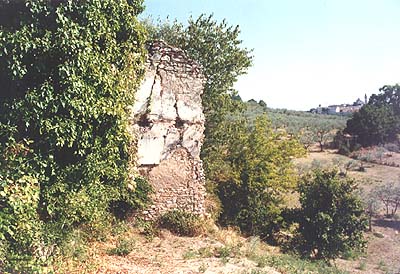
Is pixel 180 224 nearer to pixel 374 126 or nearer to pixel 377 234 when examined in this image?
pixel 377 234

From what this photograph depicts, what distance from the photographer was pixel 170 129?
11281 mm

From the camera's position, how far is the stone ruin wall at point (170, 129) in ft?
35.5

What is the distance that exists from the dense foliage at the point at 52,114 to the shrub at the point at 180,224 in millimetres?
3584

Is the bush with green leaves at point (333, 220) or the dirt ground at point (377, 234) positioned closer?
the bush with green leaves at point (333, 220)

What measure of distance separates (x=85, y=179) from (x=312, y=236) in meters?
10.9

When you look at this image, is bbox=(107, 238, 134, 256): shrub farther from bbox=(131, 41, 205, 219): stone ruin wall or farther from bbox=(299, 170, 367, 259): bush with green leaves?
bbox=(299, 170, 367, 259): bush with green leaves

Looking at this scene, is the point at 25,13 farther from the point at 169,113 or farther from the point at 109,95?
the point at 169,113

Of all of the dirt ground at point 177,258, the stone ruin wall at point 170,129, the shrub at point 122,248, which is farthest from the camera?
the stone ruin wall at point 170,129

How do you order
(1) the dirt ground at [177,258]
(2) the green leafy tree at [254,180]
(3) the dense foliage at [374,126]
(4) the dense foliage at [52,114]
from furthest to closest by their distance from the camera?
(3) the dense foliage at [374,126]
(2) the green leafy tree at [254,180]
(1) the dirt ground at [177,258]
(4) the dense foliage at [52,114]

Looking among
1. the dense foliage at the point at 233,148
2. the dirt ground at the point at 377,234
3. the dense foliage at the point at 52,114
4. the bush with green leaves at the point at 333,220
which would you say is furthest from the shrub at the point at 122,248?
the dirt ground at the point at 377,234

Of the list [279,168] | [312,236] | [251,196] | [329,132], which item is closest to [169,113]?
[251,196]

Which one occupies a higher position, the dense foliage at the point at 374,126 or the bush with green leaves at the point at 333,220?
the dense foliage at the point at 374,126

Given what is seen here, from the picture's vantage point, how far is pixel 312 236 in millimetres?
15445

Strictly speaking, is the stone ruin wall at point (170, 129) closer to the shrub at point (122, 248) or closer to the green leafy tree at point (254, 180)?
the shrub at point (122, 248)
